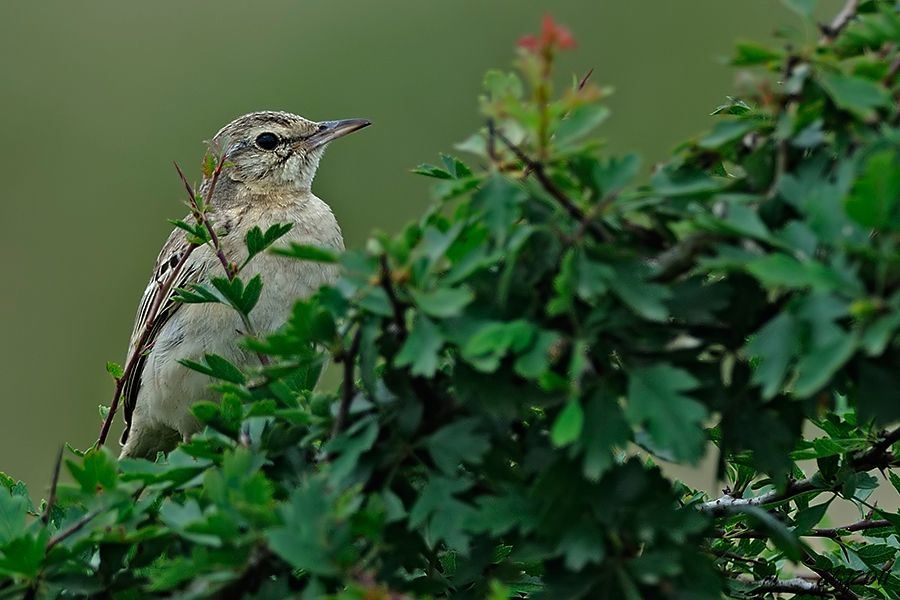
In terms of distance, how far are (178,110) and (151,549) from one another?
1009 centimetres

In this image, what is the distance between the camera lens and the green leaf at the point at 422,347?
157cm

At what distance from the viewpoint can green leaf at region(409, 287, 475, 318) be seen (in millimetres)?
1562

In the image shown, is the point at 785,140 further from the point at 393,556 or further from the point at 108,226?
the point at 108,226

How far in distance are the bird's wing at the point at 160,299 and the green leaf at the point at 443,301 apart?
2860mm

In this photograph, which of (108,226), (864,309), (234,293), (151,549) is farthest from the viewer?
(108,226)

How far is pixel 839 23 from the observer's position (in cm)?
176

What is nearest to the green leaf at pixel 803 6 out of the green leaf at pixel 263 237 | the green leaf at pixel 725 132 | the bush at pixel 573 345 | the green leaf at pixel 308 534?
the bush at pixel 573 345

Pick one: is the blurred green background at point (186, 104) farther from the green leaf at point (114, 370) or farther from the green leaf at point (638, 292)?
the green leaf at point (638, 292)

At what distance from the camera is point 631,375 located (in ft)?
5.09

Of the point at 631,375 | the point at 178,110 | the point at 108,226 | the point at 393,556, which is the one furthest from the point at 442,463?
the point at 178,110

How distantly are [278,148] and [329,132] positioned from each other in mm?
228

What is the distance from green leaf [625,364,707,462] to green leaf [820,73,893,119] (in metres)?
0.39

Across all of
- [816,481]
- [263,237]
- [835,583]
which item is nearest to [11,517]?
[263,237]

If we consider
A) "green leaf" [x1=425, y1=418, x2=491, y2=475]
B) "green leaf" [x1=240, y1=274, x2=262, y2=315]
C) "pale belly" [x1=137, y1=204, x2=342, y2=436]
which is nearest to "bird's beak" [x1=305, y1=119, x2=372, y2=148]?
"pale belly" [x1=137, y1=204, x2=342, y2=436]
